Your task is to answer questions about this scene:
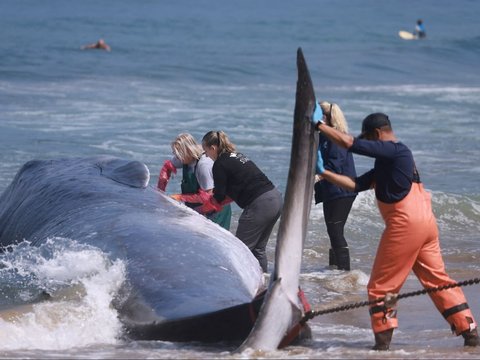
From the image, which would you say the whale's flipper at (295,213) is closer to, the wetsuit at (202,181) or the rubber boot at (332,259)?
the wetsuit at (202,181)

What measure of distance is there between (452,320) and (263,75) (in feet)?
115

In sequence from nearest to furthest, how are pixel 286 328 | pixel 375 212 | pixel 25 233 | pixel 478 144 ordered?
1. pixel 286 328
2. pixel 25 233
3. pixel 375 212
4. pixel 478 144

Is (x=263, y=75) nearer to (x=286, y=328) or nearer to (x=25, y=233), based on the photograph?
(x=25, y=233)

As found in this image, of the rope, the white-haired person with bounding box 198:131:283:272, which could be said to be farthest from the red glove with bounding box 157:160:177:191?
the rope

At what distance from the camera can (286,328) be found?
670 centimetres

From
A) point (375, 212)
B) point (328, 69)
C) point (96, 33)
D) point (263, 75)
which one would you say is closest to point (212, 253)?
point (375, 212)

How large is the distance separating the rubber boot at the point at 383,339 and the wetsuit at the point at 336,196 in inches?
147

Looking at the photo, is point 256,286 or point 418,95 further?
point 418,95

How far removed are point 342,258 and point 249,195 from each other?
1.45 metres

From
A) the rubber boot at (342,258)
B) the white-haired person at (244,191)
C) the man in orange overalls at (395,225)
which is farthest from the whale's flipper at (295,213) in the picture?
the rubber boot at (342,258)

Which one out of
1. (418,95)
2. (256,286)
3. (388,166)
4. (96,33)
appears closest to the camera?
(388,166)

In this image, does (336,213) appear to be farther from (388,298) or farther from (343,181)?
(388,298)

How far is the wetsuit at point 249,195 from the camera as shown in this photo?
10.5m

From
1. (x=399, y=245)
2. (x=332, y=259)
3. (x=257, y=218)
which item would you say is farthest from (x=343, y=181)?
(x=332, y=259)
